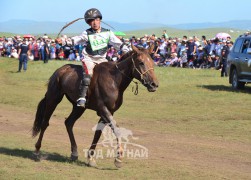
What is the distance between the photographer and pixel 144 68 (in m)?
9.80

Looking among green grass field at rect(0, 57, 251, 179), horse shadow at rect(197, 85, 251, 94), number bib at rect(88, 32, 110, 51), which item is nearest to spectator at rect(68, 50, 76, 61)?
green grass field at rect(0, 57, 251, 179)

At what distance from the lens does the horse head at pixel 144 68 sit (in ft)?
31.8

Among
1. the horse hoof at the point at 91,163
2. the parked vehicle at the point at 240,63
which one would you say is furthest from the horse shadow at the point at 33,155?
the parked vehicle at the point at 240,63

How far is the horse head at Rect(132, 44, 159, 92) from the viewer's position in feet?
31.8

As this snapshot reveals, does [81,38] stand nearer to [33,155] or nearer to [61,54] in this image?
[33,155]

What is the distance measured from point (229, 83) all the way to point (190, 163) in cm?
1465

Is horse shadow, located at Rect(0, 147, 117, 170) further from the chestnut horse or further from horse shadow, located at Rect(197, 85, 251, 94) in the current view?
horse shadow, located at Rect(197, 85, 251, 94)

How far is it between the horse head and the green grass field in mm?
1395

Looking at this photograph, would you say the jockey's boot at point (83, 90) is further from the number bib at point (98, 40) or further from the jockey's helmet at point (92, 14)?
the jockey's helmet at point (92, 14)

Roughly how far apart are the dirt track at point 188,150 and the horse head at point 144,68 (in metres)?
1.46

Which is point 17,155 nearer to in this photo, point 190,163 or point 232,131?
point 190,163

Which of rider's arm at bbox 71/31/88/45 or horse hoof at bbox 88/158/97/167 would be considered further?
rider's arm at bbox 71/31/88/45

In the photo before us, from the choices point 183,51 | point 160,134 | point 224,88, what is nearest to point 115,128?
point 160,134

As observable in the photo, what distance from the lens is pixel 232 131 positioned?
572 inches
